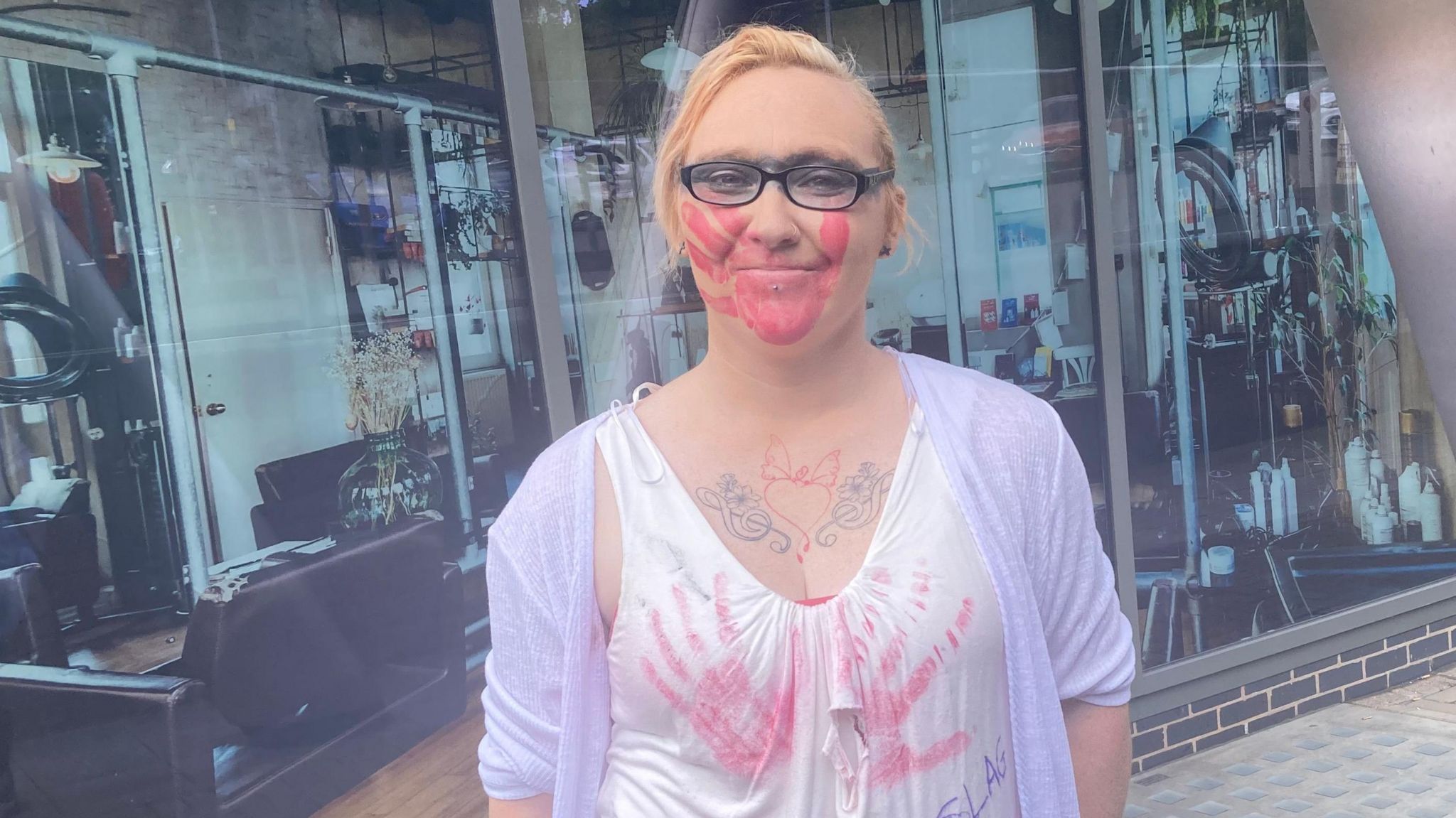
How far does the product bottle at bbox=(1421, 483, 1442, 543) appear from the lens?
4.43 m

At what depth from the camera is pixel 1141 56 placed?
3.91 metres

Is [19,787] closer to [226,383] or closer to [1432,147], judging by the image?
[226,383]

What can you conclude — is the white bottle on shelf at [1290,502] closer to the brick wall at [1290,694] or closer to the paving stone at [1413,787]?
the brick wall at [1290,694]

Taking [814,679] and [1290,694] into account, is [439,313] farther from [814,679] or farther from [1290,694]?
[1290,694]

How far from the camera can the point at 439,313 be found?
310cm

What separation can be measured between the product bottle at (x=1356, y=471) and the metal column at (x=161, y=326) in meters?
4.13

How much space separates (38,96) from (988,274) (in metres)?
2.88

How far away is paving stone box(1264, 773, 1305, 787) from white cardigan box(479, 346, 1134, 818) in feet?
8.56

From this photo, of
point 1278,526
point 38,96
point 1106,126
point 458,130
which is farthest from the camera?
point 1278,526

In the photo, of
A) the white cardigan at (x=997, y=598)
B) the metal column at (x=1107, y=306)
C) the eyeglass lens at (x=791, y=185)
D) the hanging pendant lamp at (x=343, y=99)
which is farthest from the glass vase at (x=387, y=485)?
the metal column at (x=1107, y=306)

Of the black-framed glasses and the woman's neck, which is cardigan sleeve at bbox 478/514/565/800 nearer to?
the woman's neck

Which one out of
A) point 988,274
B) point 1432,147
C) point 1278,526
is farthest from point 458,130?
point 1278,526

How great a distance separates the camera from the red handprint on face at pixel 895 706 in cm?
118

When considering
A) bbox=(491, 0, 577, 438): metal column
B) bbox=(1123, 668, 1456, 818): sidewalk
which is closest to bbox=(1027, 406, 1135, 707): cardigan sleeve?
bbox=(491, 0, 577, 438): metal column
